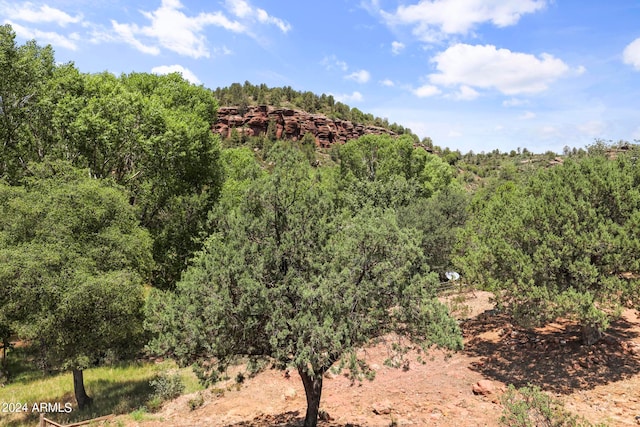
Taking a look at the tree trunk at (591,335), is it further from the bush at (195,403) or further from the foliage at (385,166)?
the foliage at (385,166)

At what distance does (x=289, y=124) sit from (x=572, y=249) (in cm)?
12578

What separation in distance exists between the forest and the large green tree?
0.26ft

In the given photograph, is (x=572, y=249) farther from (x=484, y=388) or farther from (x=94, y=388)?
(x=94, y=388)

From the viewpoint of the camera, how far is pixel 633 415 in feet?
38.0

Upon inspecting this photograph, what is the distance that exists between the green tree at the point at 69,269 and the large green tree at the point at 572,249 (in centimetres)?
1418

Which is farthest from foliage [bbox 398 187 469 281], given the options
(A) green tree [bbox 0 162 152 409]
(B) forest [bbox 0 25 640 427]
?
(A) green tree [bbox 0 162 152 409]

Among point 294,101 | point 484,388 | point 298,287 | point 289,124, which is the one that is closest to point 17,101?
point 298,287

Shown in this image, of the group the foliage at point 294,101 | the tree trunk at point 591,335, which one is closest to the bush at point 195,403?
the tree trunk at point 591,335

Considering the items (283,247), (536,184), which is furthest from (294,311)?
(536,184)

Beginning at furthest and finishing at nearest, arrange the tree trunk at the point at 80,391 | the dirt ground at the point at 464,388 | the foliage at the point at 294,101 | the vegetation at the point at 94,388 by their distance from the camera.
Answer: the foliage at the point at 294,101, the tree trunk at the point at 80,391, the vegetation at the point at 94,388, the dirt ground at the point at 464,388

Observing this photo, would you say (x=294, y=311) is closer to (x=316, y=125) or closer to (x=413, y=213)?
(x=413, y=213)

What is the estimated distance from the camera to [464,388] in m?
14.6

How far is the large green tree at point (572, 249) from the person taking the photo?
1367 cm

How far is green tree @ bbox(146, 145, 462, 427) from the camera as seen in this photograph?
9.35 metres
